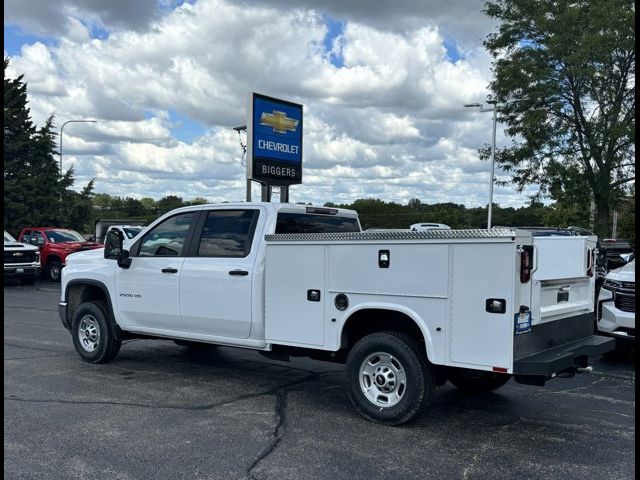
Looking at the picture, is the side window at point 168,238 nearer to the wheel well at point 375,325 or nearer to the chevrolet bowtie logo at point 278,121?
the wheel well at point 375,325

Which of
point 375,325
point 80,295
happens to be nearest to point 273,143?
point 80,295

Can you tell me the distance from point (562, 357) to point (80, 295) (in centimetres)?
590

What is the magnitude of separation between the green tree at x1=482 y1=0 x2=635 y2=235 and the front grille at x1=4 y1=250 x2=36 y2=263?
51.8 feet

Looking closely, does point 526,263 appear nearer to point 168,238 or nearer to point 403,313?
point 403,313

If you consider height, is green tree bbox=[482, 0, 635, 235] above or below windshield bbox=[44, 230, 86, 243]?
above

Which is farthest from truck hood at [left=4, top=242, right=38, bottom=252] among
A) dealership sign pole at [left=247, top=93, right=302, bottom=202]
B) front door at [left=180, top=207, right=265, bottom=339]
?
front door at [left=180, top=207, right=265, bottom=339]

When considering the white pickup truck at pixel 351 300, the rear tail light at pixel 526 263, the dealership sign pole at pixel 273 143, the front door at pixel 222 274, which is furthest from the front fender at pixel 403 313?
the dealership sign pole at pixel 273 143

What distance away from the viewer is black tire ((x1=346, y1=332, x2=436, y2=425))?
5371mm

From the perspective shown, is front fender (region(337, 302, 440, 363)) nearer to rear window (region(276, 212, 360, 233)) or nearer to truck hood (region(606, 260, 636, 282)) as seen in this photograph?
rear window (region(276, 212, 360, 233))

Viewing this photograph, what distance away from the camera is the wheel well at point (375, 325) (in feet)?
18.6

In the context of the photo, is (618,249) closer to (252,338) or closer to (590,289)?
(590,289)

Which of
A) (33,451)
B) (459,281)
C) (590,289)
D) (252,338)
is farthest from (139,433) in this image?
(590,289)

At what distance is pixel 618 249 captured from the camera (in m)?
15.3

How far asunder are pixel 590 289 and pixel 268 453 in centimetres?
343
